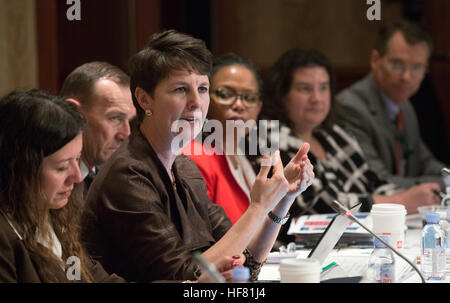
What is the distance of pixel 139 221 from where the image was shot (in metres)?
1.79

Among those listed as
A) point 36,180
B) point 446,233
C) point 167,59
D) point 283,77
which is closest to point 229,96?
point 283,77

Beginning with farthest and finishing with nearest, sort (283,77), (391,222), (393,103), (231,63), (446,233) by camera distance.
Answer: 1. (393,103)
2. (283,77)
3. (231,63)
4. (446,233)
5. (391,222)

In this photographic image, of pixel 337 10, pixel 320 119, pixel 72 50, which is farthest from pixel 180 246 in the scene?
pixel 337 10

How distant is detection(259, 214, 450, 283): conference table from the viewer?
193 cm

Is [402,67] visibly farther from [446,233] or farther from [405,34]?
[446,233]

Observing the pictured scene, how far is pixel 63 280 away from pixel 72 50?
2.51m

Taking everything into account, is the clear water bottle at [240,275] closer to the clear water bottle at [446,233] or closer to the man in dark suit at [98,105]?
the clear water bottle at [446,233]

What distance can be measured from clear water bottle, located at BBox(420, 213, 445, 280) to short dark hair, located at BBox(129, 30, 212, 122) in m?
0.80

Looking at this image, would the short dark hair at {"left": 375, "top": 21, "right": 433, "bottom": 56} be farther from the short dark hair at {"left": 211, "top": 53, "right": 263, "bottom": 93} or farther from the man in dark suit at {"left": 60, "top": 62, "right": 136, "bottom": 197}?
the man in dark suit at {"left": 60, "top": 62, "right": 136, "bottom": 197}

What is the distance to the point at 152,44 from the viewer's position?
6.35ft

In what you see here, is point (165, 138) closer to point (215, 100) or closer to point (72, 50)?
point (215, 100)

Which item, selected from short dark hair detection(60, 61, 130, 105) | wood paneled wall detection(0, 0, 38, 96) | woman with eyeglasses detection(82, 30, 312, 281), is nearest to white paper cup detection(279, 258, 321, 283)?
woman with eyeglasses detection(82, 30, 312, 281)

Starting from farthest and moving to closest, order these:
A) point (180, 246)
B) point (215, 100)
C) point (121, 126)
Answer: point (215, 100) < point (121, 126) < point (180, 246)

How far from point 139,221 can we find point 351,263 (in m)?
0.71
